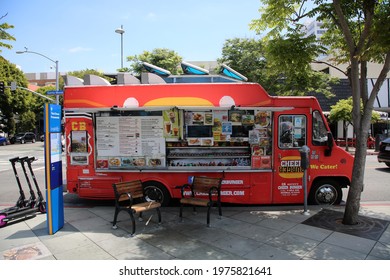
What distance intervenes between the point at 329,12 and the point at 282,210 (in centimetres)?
451

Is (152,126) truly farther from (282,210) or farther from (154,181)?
(282,210)

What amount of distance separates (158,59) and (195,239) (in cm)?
2235

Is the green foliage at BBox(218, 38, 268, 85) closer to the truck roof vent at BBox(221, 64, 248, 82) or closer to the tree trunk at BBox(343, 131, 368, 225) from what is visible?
the truck roof vent at BBox(221, 64, 248, 82)

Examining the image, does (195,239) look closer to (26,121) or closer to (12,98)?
(12,98)

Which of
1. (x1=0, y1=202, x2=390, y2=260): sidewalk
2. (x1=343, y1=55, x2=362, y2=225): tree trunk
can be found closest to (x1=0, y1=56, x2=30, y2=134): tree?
(x1=0, y1=202, x2=390, y2=260): sidewalk

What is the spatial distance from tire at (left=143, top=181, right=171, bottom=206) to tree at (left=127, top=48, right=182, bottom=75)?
19.3 m

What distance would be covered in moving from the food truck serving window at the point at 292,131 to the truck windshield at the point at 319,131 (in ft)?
0.89

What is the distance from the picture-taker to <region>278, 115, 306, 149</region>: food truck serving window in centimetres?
718

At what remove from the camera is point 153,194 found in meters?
7.39

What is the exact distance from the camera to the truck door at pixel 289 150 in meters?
7.16

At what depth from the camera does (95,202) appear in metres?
8.09

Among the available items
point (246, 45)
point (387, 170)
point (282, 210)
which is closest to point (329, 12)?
point (282, 210)

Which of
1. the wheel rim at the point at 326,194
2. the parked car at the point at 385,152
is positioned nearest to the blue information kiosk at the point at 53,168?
the wheel rim at the point at 326,194

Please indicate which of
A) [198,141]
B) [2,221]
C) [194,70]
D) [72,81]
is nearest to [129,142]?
[198,141]
